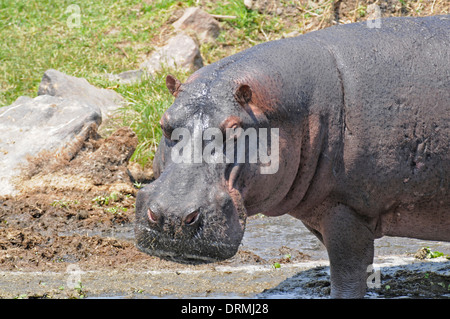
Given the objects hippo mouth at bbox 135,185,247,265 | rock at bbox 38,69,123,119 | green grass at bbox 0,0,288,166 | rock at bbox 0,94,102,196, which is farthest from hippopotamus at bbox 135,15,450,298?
green grass at bbox 0,0,288,166

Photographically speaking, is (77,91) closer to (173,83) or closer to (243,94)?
(173,83)

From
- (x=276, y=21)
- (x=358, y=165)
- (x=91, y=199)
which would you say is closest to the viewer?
(x=358, y=165)

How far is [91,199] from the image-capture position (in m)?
7.45

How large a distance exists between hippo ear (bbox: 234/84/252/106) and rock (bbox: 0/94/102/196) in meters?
4.53

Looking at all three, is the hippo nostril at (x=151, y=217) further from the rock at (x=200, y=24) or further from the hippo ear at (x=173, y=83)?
the rock at (x=200, y=24)

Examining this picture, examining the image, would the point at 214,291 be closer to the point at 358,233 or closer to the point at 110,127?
the point at 358,233

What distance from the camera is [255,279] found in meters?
5.18

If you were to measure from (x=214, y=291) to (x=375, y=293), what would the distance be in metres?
1.10

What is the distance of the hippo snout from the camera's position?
3.30m

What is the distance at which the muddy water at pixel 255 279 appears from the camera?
15.9 feet

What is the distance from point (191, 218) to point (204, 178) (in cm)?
22

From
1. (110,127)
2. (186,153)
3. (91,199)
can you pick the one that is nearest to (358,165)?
(186,153)

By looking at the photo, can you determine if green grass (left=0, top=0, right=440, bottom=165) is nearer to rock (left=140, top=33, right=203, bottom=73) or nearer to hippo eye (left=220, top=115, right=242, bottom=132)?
rock (left=140, top=33, right=203, bottom=73)

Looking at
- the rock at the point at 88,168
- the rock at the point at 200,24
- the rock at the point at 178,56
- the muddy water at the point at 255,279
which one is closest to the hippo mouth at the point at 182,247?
the muddy water at the point at 255,279
